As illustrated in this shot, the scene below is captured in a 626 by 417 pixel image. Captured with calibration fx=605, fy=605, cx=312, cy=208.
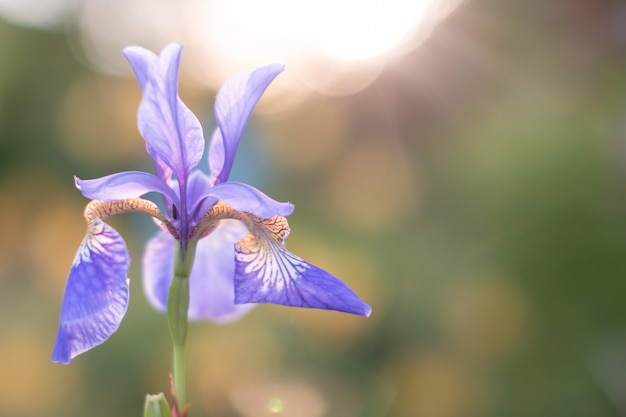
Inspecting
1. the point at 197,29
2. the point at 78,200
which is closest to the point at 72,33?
the point at 197,29

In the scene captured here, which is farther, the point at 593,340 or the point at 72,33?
the point at 72,33

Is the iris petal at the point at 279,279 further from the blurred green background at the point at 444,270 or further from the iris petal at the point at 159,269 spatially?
the blurred green background at the point at 444,270

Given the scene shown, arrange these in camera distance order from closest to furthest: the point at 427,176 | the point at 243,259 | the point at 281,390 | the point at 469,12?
1. the point at 243,259
2. the point at 281,390
3. the point at 427,176
4. the point at 469,12

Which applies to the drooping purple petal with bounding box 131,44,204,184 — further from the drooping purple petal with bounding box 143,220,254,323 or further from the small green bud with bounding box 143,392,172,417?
the small green bud with bounding box 143,392,172,417

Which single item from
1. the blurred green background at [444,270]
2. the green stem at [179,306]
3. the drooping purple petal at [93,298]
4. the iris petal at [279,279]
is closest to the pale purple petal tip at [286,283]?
the iris petal at [279,279]

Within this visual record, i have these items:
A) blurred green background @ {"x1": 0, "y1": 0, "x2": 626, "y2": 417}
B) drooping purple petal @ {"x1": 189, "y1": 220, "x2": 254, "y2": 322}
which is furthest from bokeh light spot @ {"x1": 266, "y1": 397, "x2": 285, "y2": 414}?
drooping purple petal @ {"x1": 189, "y1": 220, "x2": 254, "y2": 322}

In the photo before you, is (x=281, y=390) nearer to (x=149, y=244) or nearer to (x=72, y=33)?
(x=149, y=244)
